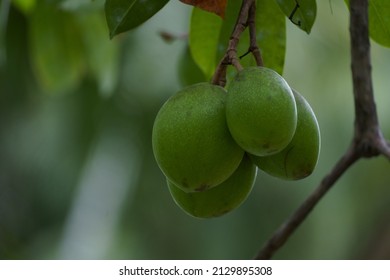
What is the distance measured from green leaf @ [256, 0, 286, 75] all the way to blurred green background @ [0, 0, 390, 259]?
150 inches

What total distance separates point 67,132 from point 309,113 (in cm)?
564

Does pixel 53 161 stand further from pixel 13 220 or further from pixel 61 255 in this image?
pixel 61 255

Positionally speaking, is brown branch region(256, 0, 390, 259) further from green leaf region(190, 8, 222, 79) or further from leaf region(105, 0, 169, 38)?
leaf region(105, 0, 169, 38)

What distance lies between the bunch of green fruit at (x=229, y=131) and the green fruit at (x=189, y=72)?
24.0 inches

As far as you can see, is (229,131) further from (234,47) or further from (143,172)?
(143,172)

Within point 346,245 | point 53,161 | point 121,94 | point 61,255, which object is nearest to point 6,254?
point 61,255

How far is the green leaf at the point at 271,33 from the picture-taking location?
53.2 inches

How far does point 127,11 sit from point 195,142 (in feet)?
0.90

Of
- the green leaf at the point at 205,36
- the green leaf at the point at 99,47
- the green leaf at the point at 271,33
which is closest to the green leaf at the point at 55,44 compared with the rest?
the green leaf at the point at 99,47

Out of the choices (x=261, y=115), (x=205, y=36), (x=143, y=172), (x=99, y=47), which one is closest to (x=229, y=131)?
(x=261, y=115)

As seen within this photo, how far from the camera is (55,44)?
88.0 inches

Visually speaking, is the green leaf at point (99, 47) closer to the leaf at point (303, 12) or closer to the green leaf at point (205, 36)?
the green leaf at point (205, 36)

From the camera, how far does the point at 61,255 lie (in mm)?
5180

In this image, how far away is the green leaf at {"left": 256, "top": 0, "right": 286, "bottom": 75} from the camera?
1.35 metres
